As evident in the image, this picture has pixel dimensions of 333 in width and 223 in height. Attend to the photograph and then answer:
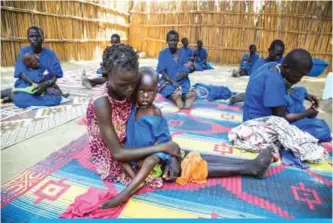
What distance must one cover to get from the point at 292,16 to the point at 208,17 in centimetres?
278

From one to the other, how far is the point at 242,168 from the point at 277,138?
637 millimetres

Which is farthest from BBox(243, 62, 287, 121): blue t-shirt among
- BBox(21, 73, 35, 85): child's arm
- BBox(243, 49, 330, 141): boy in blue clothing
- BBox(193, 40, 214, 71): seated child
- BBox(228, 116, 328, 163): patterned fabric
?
BBox(193, 40, 214, 71): seated child

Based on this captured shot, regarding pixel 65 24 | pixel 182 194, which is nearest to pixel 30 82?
pixel 182 194

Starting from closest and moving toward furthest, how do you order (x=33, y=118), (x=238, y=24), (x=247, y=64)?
(x=33, y=118) < (x=247, y=64) < (x=238, y=24)

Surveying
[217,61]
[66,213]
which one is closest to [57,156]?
[66,213]

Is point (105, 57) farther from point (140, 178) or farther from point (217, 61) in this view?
point (217, 61)

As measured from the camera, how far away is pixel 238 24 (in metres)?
9.78

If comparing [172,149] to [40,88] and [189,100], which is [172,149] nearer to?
[189,100]

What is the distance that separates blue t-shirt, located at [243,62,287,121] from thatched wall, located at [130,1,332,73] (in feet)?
23.5

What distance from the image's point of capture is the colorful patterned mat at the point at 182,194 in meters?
1.64

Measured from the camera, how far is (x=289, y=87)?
8.23ft

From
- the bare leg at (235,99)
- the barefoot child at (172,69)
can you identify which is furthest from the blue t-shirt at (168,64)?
the bare leg at (235,99)

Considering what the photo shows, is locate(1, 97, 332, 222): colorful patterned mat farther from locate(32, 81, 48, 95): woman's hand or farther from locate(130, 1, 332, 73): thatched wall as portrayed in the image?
locate(130, 1, 332, 73): thatched wall

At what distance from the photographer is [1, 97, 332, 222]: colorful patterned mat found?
1.64 metres
